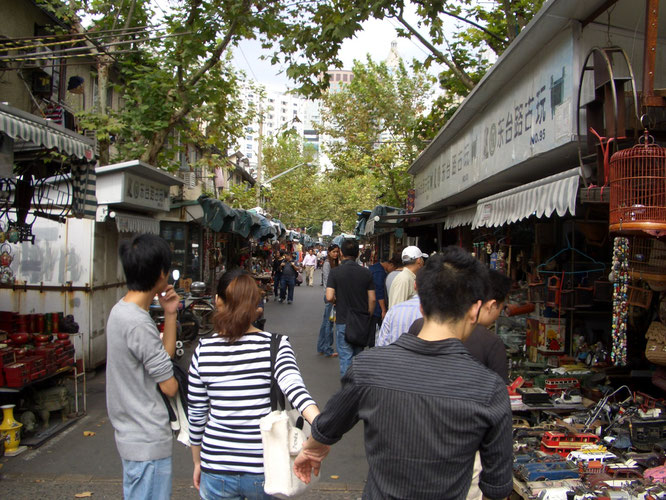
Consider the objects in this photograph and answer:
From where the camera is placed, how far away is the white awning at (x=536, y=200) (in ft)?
13.7

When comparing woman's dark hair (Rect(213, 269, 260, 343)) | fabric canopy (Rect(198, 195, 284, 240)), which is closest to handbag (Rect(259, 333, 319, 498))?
woman's dark hair (Rect(213, 269, 260, 343))

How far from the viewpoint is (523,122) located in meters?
5.73

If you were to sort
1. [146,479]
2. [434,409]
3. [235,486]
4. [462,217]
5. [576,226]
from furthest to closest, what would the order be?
[462,217]
[576,226]
[146,479]
[235,486]
[434,409]

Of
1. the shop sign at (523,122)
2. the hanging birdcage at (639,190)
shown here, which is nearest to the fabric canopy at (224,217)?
the shop sign at (523,122)

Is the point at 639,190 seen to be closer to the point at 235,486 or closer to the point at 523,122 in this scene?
the point at 523,122

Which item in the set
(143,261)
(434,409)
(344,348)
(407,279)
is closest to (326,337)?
(344,348)

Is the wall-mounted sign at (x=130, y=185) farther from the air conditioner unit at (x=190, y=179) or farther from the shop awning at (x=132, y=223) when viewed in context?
the air conditioner unit at (x=190, y=179)

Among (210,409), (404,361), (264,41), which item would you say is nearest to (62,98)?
(264,41)

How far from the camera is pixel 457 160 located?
9.07 meters

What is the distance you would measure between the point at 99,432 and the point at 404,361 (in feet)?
17.8

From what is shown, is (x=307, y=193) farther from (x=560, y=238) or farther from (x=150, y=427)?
(x=150, y=427)

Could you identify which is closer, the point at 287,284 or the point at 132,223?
the point at 132,223

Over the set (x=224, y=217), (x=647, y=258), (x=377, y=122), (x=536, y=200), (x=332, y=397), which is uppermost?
(x=377, y=122)

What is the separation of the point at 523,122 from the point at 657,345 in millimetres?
2558
